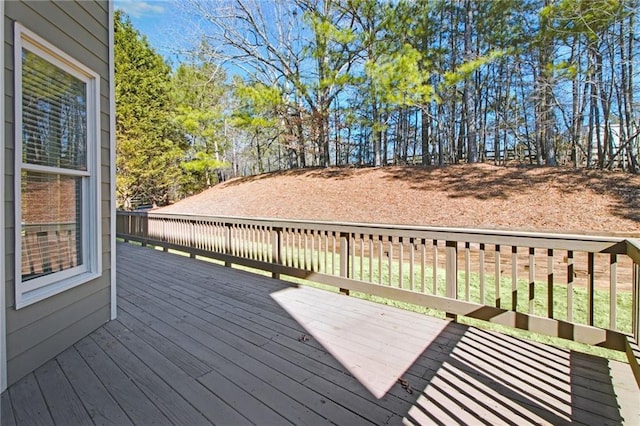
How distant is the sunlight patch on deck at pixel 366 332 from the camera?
211 cm

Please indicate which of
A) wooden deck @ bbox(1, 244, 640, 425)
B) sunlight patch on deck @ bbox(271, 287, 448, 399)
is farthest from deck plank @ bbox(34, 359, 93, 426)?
sunlight patch on deck @ bbox(271, 287, 448, 399)

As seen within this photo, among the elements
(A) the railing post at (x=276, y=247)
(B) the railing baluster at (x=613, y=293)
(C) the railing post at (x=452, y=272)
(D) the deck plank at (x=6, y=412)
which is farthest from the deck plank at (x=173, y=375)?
(B) the railing baluster at (x=613, y=293)

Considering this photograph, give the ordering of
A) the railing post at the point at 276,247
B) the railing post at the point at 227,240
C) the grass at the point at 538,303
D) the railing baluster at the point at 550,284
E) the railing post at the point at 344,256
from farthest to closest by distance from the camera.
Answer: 1. the railing post at the point at 227,240
2. the railing post at the point at 276,247
3. the railing post at the point at 344,256
4. the grass at the point at 538,303
5. the railing baluster at the point at 550,284

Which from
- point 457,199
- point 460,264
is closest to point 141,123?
point 457,199

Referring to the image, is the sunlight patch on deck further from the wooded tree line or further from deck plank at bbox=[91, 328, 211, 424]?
the wooded tree line

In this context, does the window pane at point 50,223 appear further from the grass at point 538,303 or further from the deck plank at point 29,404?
the grass at point 538,303

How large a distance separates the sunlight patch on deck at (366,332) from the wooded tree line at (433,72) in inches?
332

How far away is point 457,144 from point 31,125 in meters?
16.0

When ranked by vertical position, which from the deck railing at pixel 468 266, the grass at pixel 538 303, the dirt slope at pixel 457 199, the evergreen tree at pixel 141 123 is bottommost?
the grass at pixel 538 303

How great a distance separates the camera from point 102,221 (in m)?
2.80

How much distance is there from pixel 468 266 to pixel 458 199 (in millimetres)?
6562

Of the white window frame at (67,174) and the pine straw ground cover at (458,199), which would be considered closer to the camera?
the white window frame at (67,174)

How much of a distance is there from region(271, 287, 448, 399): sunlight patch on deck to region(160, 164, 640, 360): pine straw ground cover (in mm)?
5213

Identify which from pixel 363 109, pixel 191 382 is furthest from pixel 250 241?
pixel 363 109
